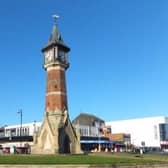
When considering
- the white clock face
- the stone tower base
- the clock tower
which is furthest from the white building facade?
the white clock face

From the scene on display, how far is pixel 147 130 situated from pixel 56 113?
3592 inches

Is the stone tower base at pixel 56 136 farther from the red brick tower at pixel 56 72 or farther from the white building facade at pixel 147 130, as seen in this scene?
the white building facade at pixel 147 130

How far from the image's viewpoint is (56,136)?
57.3m

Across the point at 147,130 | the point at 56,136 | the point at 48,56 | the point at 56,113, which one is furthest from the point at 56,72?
the point at 147,130

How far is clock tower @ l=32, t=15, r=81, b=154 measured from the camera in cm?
5838

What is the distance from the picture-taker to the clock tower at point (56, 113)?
192 feet

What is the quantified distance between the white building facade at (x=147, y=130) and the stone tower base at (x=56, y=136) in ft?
259

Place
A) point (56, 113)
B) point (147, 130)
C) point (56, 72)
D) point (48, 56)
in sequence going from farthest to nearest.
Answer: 1. point (147, 130)
2. point (48, 56)
3. point (56, 72)
4. point (56, 113)

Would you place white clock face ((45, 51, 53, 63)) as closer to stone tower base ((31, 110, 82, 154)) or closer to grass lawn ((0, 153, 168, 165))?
stone tower base ((31, 110, 82, 154))

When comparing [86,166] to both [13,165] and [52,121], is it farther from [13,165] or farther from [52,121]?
[52,121]

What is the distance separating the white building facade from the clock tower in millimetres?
79754

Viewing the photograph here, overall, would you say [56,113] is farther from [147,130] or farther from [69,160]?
[147,130]

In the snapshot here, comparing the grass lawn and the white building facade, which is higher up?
the white building facade

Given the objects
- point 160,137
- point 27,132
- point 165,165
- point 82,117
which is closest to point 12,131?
point 27,132
